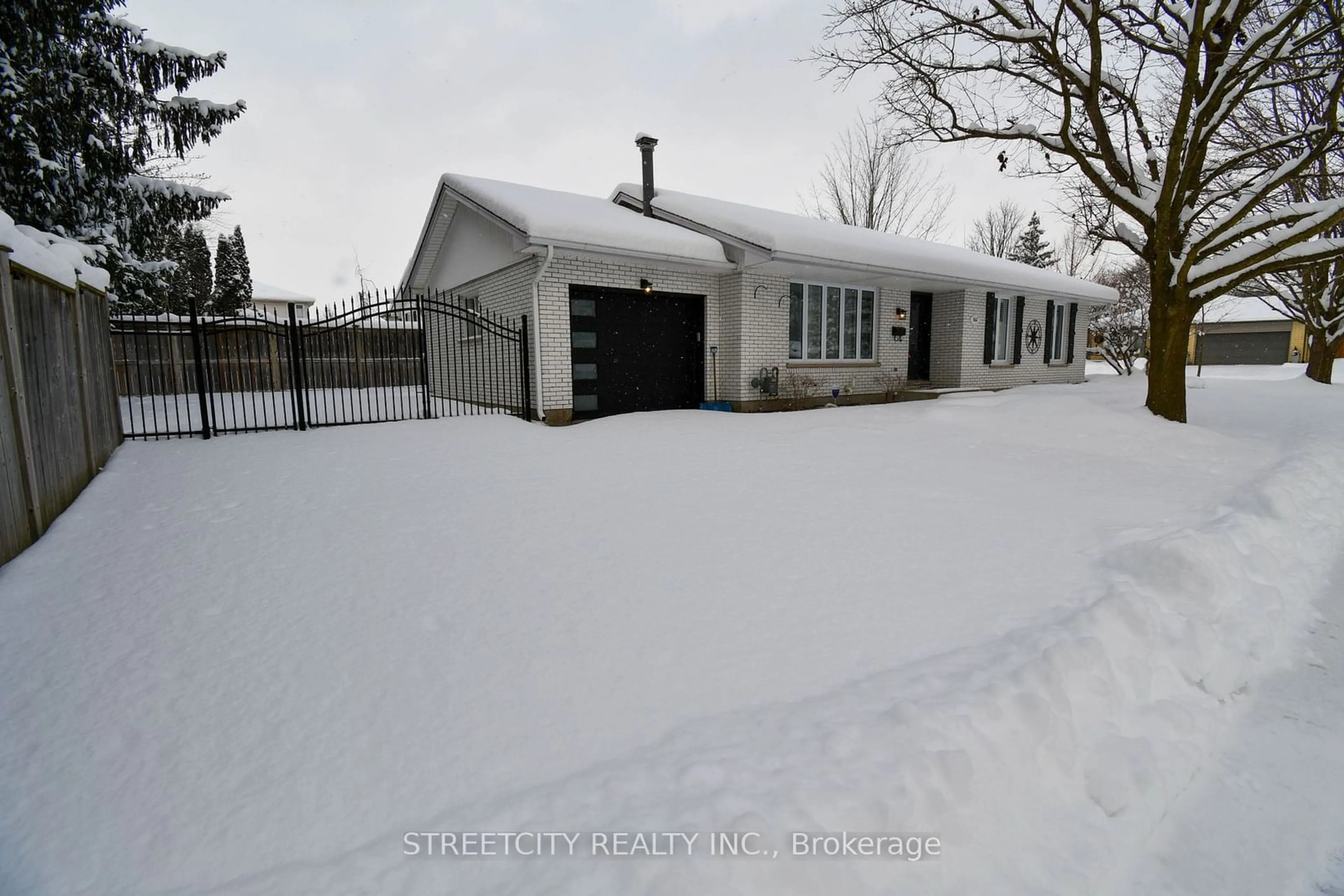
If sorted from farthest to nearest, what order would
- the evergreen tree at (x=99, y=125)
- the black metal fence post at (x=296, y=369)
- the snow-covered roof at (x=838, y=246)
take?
the snow-covered roof at (x=838, y=246) → the evergreen tree at (x=99, y=125) → the black metal fence post at (x=296, y=369)

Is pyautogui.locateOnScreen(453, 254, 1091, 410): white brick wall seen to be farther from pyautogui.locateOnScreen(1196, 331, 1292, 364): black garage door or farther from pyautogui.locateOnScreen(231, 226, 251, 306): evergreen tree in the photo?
pyautogui.locateOnScreen(1196, 331, 1292, 364): black garage door

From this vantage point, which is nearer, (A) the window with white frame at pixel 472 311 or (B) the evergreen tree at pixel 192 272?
(A) the window with white frame at pixel 472 311

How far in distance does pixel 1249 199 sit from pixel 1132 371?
17.7 m

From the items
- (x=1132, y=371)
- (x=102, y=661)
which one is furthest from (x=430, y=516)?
(x=1132, y=371)

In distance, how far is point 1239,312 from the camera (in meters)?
36.2

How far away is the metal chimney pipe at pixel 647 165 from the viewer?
11297 mm

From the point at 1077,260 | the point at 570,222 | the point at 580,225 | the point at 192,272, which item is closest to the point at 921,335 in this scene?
the point at 580,225

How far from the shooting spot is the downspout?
9.03 m

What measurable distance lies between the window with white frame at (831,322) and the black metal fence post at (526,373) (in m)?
5.20

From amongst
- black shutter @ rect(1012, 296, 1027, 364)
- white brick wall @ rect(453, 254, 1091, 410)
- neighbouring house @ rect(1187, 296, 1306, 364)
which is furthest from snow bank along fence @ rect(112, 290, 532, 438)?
neighbouring house @ rect(1187, 296, 1306, 364)

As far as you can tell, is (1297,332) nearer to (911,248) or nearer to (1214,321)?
(1214,321)

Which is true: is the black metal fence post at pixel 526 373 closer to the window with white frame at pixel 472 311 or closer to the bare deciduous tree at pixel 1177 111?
the window with white frame at pixel 472 311

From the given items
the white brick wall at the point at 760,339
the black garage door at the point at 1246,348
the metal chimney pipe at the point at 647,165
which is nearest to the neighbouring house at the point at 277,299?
the metal chimney pipe at the point at 647,165

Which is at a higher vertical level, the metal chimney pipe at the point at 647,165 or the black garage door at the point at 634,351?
the metal chimney pipe at the point at 647,165
